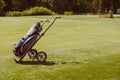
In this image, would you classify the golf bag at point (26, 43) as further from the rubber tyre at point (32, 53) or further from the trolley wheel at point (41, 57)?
the trolley wheel at point (41, 57)

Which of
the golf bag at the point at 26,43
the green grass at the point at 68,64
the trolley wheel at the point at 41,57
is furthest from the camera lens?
the trolley wheel at the point at 41,57

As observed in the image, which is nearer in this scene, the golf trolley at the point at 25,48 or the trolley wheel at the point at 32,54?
the golf trolley at the point at 25,48

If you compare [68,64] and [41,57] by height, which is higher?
[41,57]

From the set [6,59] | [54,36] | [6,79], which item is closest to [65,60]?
[6,59]

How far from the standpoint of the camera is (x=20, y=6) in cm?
8762

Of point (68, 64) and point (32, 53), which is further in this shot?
point (32, 53)

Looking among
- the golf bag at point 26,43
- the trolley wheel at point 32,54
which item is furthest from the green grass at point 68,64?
the golf bag at point 26,43

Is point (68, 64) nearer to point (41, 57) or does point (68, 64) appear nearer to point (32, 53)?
point (41, 57)

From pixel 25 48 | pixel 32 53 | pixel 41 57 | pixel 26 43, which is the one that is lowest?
pixel 41 57

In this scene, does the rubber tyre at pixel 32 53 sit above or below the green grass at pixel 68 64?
above

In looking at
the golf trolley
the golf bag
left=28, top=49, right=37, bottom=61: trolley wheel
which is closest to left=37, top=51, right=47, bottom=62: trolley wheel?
the golf trolley

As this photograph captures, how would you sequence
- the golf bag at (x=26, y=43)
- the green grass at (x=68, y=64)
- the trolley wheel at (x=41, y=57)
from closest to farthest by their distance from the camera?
the green grass at (x=68, y=64)
the golf bag at (x=26, y=43)
the trolley wheel at (x=41, y=57)

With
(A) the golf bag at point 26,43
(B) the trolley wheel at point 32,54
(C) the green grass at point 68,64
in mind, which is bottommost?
(C) the green grass at point 68,64

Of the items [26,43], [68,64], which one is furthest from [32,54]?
[68,64]
